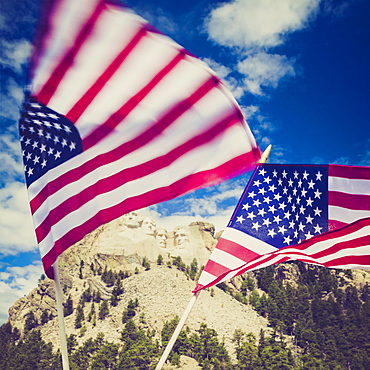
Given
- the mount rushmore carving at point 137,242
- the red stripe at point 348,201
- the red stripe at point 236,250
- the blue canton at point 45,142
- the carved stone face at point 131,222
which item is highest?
the carved stone face at point 131,222

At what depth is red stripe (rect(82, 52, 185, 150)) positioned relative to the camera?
577 cm

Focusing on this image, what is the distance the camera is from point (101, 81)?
5793 mm

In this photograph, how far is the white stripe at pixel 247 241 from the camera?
7.17m

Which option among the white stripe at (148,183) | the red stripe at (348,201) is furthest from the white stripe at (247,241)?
the white stripe at (148,183)

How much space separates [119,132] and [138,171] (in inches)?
22.9

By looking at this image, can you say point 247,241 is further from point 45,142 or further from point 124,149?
point 45,142

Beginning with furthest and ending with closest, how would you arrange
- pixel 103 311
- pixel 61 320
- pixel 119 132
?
1. pixel 103 311
2. pixel 119 132
3. pixel 61 320

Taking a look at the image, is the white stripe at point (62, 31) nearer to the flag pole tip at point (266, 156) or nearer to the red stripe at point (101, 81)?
the red stripe at point (101, 81)

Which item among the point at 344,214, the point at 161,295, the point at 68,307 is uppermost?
the point at 161,295

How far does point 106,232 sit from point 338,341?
11076cm

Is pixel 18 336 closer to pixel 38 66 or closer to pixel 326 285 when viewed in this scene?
pixel 326 285

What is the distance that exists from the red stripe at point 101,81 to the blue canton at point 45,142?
0.18 m

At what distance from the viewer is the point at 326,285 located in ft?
537

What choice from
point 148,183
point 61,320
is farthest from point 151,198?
point 61,320
